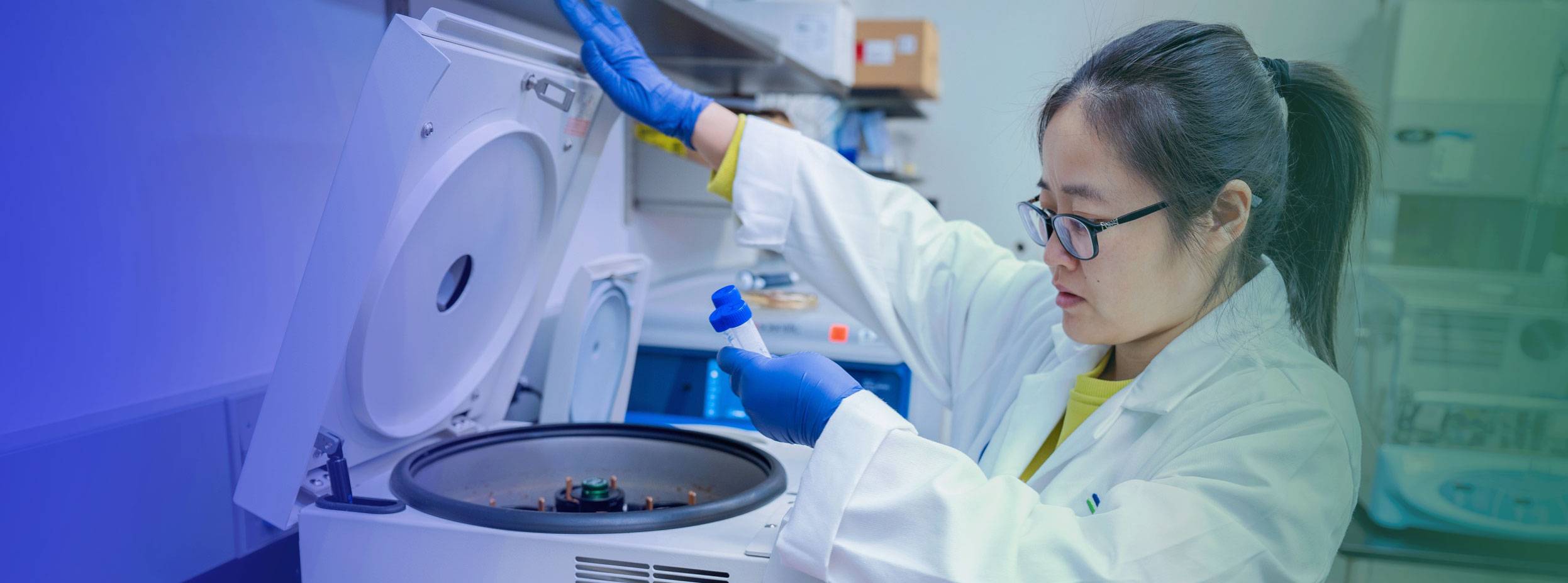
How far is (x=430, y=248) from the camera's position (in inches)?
43.5

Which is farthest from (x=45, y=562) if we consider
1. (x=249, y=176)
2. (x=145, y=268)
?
(x=249, y=176)

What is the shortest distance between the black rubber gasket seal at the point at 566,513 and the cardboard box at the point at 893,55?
282cm

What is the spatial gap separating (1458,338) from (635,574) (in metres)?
0.80

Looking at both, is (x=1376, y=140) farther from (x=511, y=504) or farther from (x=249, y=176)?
(x=249, y=176)

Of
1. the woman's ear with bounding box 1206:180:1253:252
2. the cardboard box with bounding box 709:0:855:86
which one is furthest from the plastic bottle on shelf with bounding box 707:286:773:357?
the cardboard box with bounding box 709:0:855:86

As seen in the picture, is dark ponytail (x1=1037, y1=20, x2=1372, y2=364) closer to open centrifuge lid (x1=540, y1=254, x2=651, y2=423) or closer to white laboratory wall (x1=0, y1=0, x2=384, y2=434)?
open centrifuge lid (x1=540, y1=254, x2=651, y2=423)

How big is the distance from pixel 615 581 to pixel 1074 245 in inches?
25.8

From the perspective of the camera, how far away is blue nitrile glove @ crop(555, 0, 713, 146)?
53.6 inches

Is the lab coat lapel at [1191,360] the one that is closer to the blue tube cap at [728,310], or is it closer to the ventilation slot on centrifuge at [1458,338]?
the ventilation slot on centrifuge at [1458,338]

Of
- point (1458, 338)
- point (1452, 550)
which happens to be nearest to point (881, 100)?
point (1452, 550)

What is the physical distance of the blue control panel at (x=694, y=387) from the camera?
206 cm

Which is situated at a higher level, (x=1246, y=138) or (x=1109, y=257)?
(x=1246, y=138)

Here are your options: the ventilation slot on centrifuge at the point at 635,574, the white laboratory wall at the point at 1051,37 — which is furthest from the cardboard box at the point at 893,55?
the ventilation slot on centrifuge at the point at 635,574

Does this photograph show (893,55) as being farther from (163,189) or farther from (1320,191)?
(163,189)
